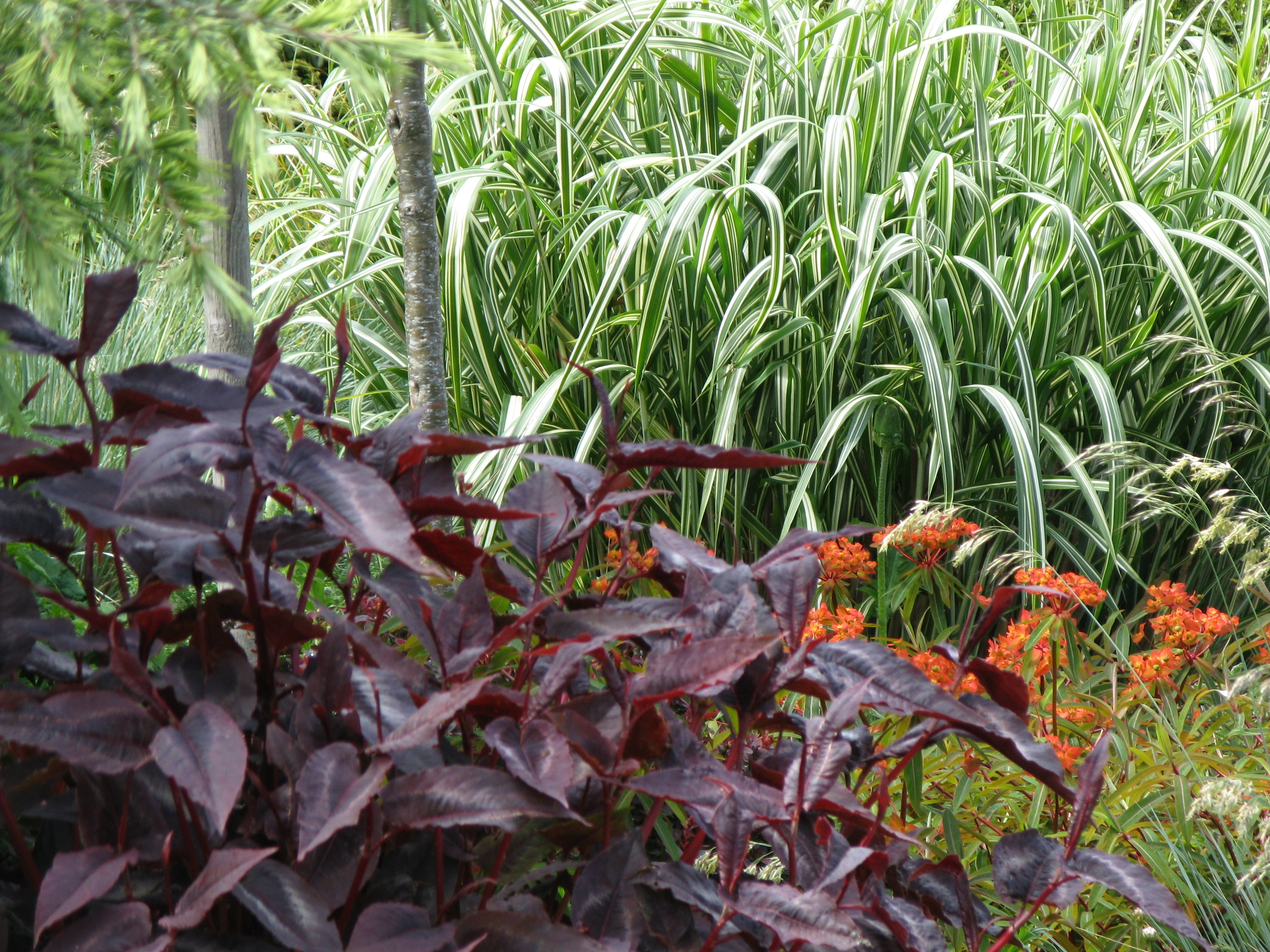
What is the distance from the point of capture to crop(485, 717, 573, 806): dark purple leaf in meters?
0.55

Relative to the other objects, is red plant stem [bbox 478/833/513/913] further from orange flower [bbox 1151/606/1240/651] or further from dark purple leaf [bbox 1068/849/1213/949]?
orange flower [bbox 1151/606/1240/651]

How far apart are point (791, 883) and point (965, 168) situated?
97.9 inches

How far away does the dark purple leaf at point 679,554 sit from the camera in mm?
804

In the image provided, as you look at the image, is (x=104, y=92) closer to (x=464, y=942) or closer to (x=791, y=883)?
(x=464, y=942)

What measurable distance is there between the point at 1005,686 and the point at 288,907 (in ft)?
1.57

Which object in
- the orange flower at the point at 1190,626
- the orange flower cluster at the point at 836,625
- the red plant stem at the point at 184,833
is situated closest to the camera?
the red plant stem at the point at 184,833

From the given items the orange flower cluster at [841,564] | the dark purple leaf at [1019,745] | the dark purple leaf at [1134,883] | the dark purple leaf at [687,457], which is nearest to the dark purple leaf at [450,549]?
the dark purple leaf at [687,457]

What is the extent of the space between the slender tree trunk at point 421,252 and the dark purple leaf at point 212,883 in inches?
39.2

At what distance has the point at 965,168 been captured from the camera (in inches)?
109

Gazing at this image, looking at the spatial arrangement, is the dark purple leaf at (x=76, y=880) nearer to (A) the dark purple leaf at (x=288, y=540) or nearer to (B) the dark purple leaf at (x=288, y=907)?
(B) the dark purple leaf at (x=288, y=907)

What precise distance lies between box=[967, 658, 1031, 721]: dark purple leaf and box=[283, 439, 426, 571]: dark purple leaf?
39cm

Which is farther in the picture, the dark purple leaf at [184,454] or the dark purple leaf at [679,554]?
the dark purple leaf at [679,554]

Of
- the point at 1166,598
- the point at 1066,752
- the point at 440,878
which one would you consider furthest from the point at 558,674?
the point at 1166,598

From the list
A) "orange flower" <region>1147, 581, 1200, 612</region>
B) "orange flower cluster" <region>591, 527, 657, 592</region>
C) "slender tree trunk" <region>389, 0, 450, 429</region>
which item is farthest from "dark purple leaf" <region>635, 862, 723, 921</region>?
"orange flower" <region>1147, 581, 1200, 612</region>
